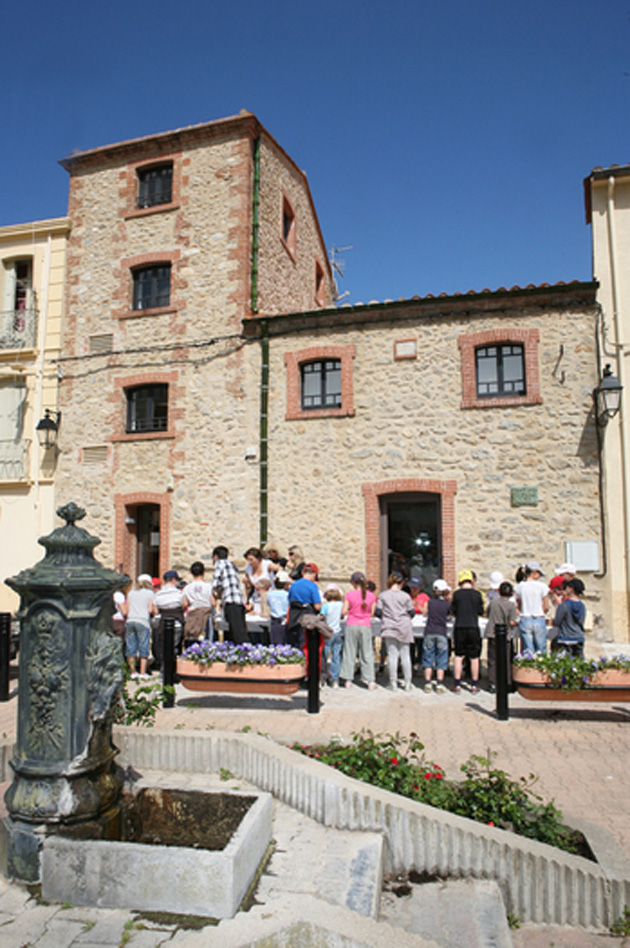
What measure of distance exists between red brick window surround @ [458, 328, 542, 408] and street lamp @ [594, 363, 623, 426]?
1.00 m

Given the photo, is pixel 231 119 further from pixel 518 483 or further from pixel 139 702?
pixel 139 702

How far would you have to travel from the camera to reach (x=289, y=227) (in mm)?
16422

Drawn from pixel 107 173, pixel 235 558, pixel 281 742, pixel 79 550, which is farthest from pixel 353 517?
pixel 107 173

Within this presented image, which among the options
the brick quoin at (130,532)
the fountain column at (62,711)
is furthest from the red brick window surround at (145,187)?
the fountain column at (62,711)

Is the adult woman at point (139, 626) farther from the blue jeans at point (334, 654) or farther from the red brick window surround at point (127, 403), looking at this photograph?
the red brick window surround at point (127, 403)

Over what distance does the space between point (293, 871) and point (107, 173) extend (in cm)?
1534

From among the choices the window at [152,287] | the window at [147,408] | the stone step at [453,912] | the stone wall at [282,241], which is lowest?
the stone step at [453,912]

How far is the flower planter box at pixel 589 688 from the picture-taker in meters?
6.38

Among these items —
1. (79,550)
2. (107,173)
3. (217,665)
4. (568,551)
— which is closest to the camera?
(79,550)

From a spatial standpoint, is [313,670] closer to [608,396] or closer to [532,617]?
[532,617]

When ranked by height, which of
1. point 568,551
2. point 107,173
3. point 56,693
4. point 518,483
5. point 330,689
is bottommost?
point 330,689

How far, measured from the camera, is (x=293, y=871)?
3.34 meters

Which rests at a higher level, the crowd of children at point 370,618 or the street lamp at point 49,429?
the street lamp at point 49,429

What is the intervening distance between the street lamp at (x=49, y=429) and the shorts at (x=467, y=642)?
384 inches
